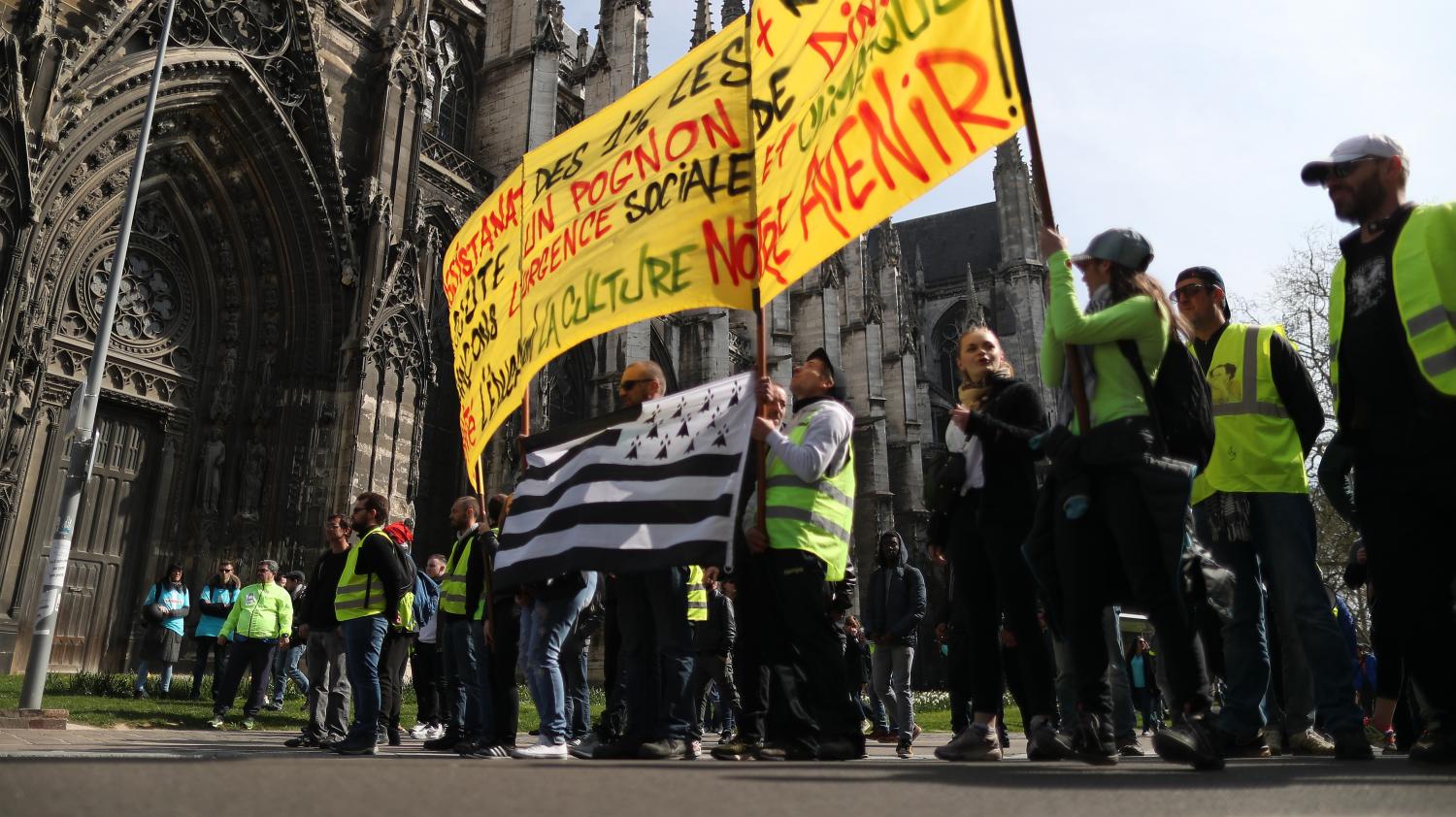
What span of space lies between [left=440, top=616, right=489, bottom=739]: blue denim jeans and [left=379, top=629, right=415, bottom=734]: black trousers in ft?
2.27

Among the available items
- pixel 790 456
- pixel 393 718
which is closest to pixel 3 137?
pixel 393 718

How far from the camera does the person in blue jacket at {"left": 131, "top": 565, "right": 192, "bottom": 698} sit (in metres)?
10.9

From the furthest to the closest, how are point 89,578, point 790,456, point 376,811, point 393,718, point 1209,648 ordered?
point 89,578 → point 393,718 → point 1209,648 → point 790,456 → point 376,811

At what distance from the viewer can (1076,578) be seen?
10.1 ft

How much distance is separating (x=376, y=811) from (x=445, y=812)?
113 millimetres

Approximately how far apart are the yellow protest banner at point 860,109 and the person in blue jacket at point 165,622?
9.58 metres

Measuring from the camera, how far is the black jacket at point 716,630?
8.12m

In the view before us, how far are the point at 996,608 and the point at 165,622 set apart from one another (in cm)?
1040

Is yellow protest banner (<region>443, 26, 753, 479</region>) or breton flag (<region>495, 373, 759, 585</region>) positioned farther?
yellow protest banner (<region>443, 26, 753, 479</region>)

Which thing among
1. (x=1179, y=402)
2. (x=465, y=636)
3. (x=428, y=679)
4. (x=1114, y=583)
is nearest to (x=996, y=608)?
(x=1114, y=583)

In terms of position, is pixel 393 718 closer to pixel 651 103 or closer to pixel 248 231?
pixel 651 103

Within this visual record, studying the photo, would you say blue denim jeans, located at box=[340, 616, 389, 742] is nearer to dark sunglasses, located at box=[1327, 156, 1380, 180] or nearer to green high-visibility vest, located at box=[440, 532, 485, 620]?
green high-visibility vest, located at box=[440, 532, 485, 620]

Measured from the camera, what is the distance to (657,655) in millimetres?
4754

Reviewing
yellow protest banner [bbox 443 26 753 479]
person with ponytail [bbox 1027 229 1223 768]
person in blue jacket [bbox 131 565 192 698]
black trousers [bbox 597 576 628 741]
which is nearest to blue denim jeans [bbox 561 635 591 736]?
black trousers [bbox 597 576 628 741]
